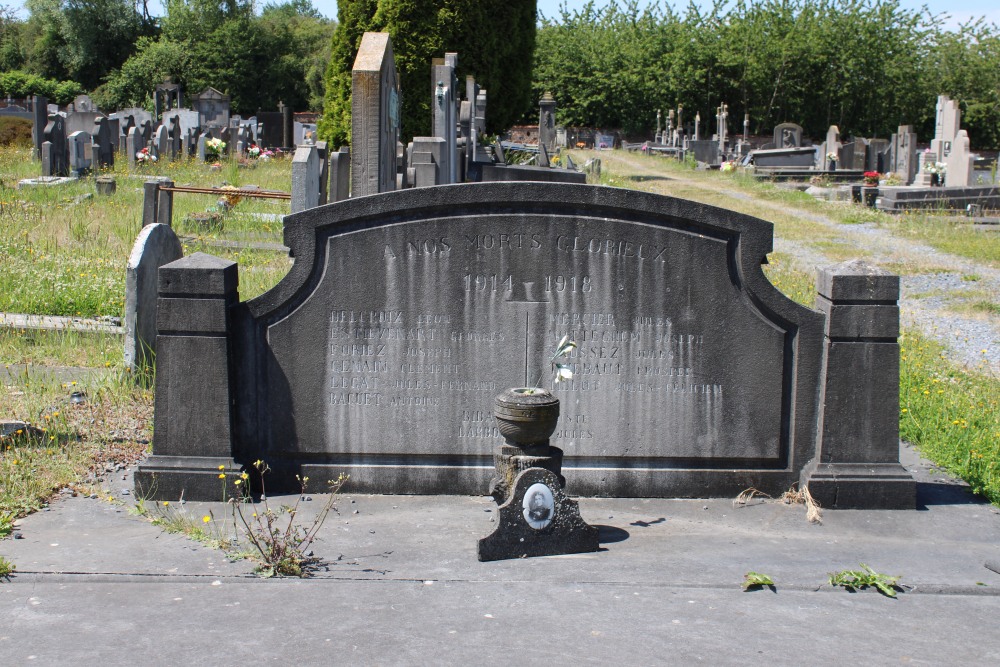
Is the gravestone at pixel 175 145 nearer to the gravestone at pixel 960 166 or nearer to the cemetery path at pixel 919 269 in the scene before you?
the cemetery path at pixel 919 269

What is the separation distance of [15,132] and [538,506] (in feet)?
107

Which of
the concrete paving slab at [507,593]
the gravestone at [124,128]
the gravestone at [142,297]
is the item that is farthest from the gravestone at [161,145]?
the concrete paving slab at [507,593]

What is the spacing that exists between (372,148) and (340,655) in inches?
285

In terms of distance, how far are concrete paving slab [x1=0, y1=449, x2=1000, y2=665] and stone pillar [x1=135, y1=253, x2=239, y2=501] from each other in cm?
19

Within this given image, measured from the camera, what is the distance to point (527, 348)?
5.34 meters

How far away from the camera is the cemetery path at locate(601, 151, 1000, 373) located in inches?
401

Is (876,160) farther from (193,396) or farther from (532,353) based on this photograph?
(193,396)

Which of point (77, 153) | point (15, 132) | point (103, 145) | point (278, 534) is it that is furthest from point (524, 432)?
point (15, 132)

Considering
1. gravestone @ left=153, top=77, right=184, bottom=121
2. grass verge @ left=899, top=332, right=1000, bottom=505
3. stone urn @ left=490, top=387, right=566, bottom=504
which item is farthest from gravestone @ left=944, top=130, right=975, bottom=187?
gravestone @ left=153, top=77, right=184, bottom=121

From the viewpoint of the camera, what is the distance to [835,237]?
17.4 metres

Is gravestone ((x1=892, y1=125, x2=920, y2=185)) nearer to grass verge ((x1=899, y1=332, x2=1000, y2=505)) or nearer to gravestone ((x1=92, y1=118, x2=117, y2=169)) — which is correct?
gravestone ((x1=92, y1=118, x2=117, y2=169))

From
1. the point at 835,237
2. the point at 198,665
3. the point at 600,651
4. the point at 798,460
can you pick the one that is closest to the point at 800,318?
the point at 798,460

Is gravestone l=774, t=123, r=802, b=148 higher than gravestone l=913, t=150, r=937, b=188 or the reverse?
higher

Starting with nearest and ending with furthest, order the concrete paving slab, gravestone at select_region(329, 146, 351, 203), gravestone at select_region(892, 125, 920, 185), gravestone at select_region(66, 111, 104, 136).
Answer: the concrete paving slab
gravestone at select_region(329, 146, 351, 203)
gravestone at select_region(892, 125, 920, 185)
gravestone at select_region(66, 111, 104, 136)
